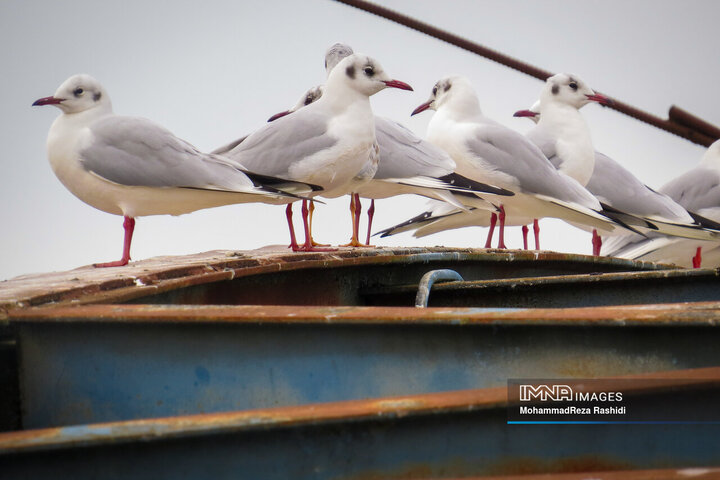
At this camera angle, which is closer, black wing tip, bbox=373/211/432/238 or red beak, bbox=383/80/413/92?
red beak, bbox=383/80/413/92

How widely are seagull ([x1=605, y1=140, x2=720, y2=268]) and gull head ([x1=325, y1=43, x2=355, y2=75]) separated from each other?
2.87 m

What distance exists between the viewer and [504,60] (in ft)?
16.4

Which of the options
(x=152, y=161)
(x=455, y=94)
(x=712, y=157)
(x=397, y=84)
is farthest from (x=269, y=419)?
(x=712, y=157)

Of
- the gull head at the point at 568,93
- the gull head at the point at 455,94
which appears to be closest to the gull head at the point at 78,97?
the gull head at the point at 455,94

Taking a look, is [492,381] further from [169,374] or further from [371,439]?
[169,374]

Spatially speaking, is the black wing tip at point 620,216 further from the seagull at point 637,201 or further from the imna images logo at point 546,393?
the imna images logo at point 546,393

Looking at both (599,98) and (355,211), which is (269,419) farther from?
(599,98)

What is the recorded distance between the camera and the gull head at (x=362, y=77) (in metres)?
5.33

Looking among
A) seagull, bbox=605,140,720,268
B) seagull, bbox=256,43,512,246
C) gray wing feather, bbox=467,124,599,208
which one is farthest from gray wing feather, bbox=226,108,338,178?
seagull, bbox=605,140,720,268

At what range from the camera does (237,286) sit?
2.96m

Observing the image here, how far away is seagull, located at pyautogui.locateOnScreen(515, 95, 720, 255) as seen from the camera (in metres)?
7.18

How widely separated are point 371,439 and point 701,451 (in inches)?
20.4

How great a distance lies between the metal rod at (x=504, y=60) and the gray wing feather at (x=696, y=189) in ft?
9.55

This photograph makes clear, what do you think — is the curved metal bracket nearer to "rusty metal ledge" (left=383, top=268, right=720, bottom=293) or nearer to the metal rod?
"rusty metal ledge" (left=383, top=268, right=720, bottom=293)
